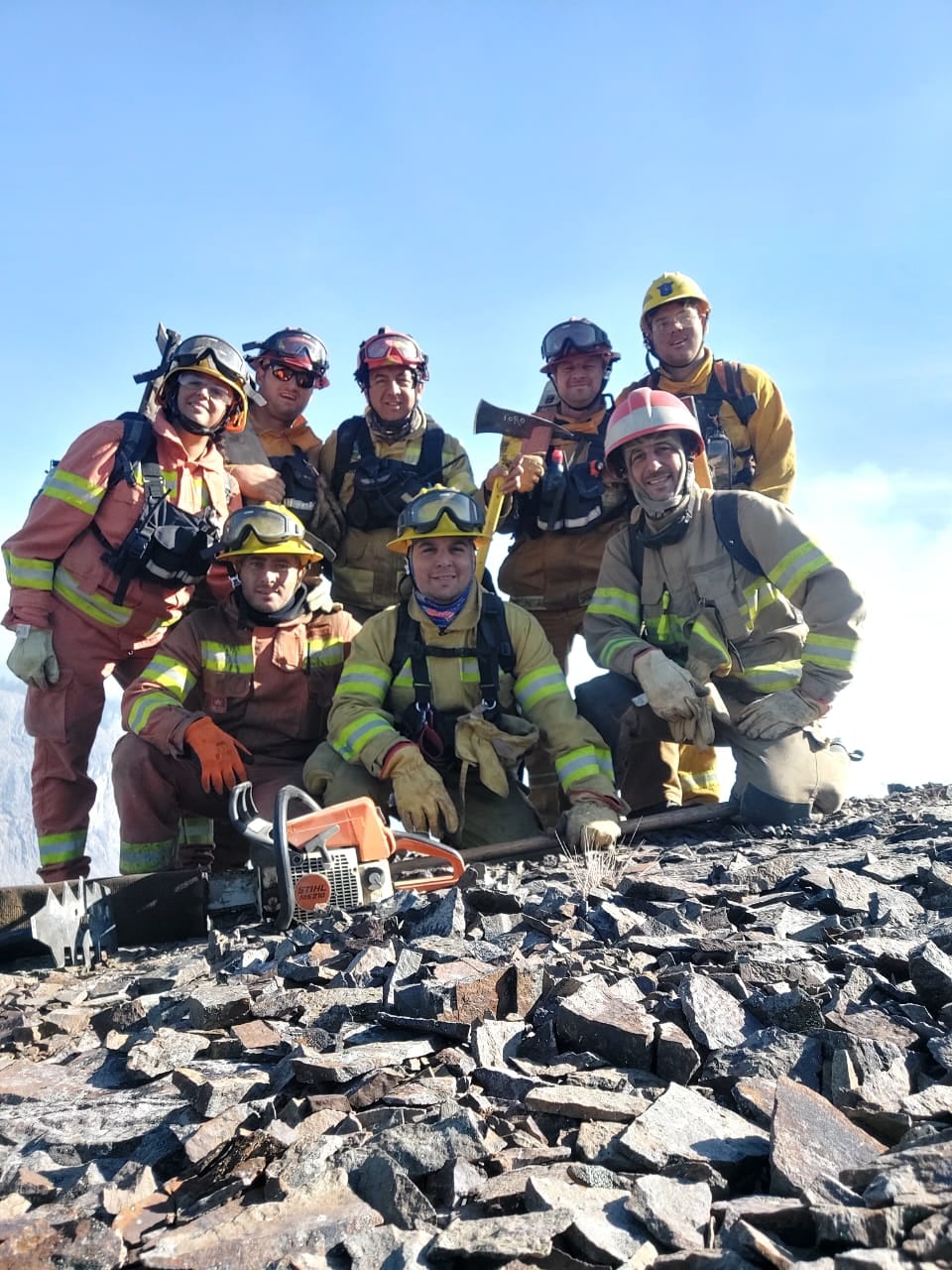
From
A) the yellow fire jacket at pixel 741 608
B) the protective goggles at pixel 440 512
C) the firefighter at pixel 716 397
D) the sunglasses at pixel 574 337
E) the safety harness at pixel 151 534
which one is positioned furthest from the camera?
the sunglasses at pixel 574 337

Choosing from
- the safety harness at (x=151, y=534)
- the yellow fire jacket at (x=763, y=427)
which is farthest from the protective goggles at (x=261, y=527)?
the yellow fire jacket at (x=763, y=427)

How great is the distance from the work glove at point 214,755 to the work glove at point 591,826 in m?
2.18

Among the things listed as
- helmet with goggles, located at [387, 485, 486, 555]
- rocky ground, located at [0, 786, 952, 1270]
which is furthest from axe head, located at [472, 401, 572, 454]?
rocky ground, located at [0, 786, 952, 1270]

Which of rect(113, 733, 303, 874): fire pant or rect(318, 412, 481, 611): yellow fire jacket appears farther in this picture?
rect(318, 412, 481, 611): yellow fire jacket

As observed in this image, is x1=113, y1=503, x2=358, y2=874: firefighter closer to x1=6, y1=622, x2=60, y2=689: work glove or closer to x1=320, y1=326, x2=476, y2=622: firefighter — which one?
x1=6, y1=622, x2=60, y2=689: work glove

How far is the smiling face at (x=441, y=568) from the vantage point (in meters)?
6.67

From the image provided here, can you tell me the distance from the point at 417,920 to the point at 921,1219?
2630mm

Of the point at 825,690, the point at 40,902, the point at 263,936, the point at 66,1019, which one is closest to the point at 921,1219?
the point at 66,1019

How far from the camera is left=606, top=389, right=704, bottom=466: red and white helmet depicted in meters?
6.89

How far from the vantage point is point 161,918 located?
207 inches

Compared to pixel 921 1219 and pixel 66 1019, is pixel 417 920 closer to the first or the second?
pixel 66 1019

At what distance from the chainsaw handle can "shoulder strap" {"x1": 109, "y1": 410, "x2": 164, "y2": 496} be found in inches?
137

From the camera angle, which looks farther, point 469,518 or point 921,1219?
point 469,518

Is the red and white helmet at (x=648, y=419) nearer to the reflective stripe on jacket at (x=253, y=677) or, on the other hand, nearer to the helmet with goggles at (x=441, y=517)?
the helmet with goggles at (x=441, y=517)
